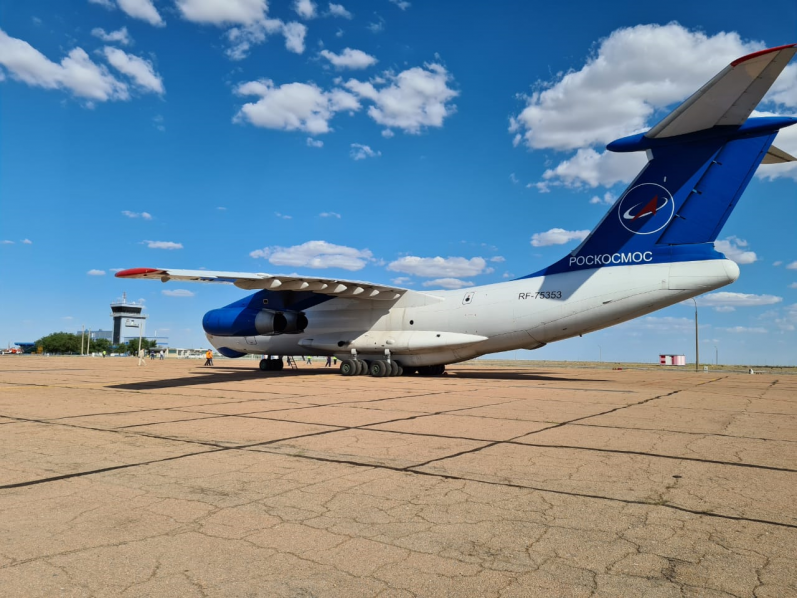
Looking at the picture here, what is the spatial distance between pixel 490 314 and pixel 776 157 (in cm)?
803

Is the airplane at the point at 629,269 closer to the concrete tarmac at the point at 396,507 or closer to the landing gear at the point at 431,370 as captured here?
the landing gear at the point at 431,370

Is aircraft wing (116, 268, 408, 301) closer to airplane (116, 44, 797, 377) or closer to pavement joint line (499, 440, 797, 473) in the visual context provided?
airplane (116, 44, 797, 377)

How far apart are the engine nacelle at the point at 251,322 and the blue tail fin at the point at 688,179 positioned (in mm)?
10644

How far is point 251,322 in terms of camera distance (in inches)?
785

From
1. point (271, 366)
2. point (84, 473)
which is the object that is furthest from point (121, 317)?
point (84, 473)

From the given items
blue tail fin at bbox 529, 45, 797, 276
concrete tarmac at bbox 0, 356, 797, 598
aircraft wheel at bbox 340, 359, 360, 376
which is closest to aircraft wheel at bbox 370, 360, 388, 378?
aircraft wheel at bbox 340, 359, 360, 376

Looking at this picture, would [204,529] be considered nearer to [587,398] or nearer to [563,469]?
[563,469]

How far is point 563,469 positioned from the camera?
15.8 ft

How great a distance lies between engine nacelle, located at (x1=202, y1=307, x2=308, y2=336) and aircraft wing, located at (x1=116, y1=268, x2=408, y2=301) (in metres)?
2.81

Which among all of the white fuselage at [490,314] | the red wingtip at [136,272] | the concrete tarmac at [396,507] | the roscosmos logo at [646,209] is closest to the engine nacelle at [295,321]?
the white fuselage at [490,314]

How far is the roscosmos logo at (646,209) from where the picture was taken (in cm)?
1312

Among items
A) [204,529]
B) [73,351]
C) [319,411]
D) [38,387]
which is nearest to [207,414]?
[319,411]

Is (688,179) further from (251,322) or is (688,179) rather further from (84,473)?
(251,322)

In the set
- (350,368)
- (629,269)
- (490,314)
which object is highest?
(629,269)
